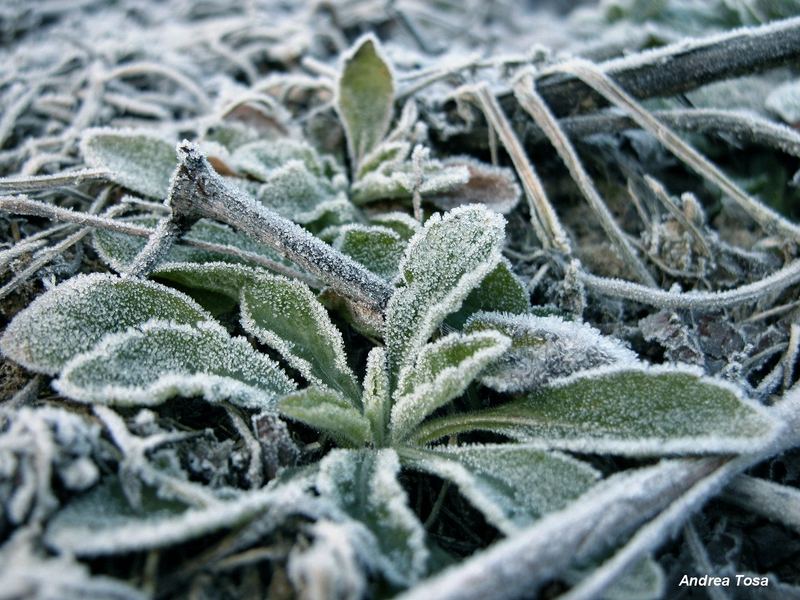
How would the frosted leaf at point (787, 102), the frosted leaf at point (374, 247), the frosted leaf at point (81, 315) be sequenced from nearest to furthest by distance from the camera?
1. the frosted leaf at point (81, 315)
2. the frosted leaf at point (374, 247)
3. the frosted leaf at point (787, 102)

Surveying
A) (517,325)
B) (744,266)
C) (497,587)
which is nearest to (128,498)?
(497,587)

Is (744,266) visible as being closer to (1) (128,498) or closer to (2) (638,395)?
(2) (638,395)

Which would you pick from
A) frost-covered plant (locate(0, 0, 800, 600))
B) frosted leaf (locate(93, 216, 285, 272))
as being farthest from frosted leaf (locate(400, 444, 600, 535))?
frosted leaf (locate(93, 216, 285, 272))

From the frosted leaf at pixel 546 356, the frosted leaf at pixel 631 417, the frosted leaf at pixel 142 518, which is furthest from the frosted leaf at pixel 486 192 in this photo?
the frosted leaf at pixel 142 518

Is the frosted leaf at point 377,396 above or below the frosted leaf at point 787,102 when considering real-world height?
below

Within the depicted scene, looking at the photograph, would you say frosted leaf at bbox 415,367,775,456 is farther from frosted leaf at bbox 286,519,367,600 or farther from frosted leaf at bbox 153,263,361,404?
frosted leaf at bbox 286,519,367,600

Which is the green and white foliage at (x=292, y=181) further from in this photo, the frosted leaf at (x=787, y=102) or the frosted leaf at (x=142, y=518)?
the frosted leaf at (x=787, y=102)

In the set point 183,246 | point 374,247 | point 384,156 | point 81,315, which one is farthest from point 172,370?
point 384,156

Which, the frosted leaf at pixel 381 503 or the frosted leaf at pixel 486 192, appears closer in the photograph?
the frosted leaf at pixel 381 503
